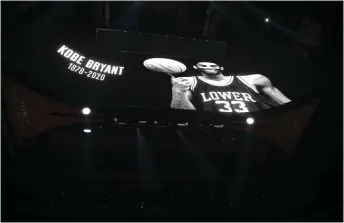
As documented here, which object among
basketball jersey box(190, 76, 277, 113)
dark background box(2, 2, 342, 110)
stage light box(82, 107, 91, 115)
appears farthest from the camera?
basketball jersey box(190, 76, 277, 113)

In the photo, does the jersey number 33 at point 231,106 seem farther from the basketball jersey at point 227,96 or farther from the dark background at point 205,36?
the dark background at point 205,36

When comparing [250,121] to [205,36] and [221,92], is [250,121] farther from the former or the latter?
[205,36]

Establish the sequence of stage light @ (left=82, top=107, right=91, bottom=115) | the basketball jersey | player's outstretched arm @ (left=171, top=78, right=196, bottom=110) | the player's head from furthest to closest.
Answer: the player's head, the basketball jersey, player's outstretched arm @ (left=171, top=78, right=196, bottom=110), stage light @ (left=82, top=107, right=91, bottom=115)

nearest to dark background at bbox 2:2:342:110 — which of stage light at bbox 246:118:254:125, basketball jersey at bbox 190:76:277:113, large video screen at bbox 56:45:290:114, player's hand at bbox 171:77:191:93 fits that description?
large video screen at bbox 56:45:290:114

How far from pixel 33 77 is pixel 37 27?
85cm

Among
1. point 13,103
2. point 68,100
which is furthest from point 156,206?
point 13,103

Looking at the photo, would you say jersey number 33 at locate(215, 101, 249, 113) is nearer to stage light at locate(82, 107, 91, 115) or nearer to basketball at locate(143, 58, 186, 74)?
basketball at locate(143, 58, 186, 74)

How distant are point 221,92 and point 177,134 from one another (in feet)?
4.52

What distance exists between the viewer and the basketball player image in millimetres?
5387

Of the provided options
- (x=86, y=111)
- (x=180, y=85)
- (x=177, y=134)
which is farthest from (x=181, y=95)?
Result: (x=86, y=111)

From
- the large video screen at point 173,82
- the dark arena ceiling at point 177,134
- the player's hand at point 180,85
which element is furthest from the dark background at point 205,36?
the player's hand at point 180,85

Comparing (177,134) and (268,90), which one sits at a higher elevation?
(268,90)

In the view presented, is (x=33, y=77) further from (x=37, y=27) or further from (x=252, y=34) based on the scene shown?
(x=252, y=34)

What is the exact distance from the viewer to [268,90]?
18.6ft
